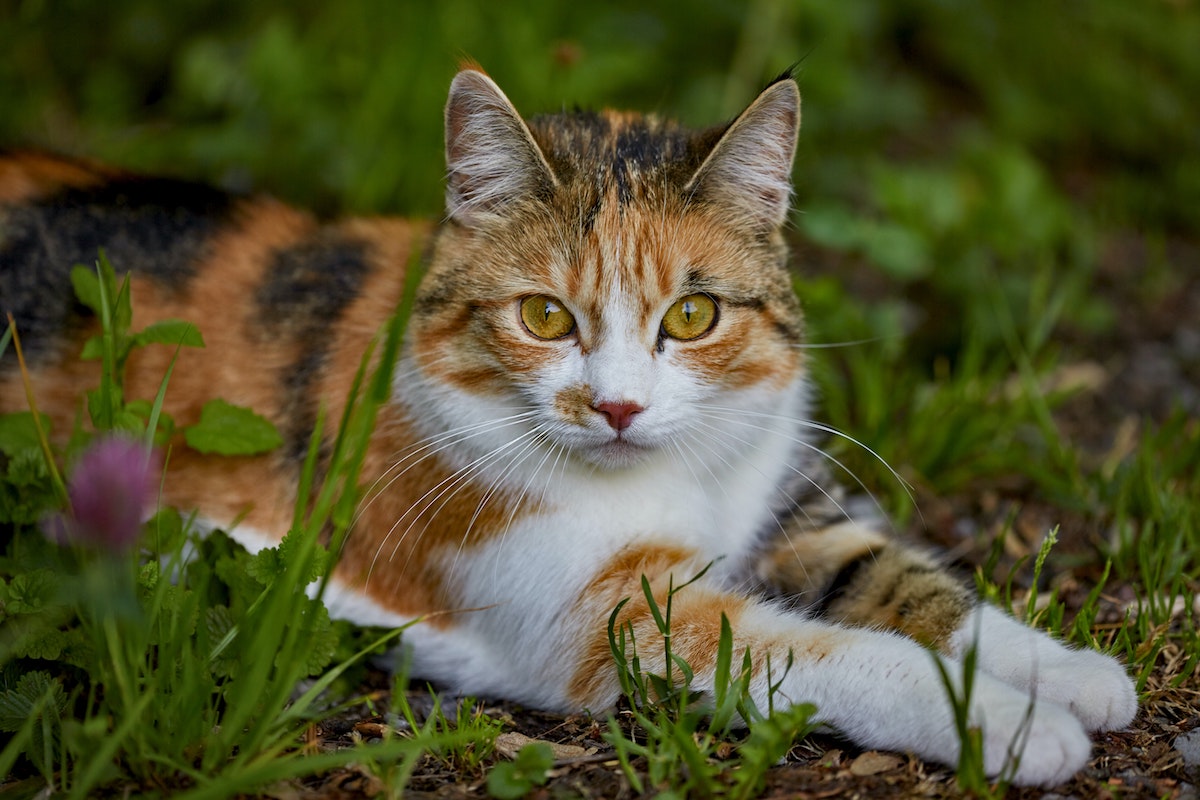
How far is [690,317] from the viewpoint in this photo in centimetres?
253

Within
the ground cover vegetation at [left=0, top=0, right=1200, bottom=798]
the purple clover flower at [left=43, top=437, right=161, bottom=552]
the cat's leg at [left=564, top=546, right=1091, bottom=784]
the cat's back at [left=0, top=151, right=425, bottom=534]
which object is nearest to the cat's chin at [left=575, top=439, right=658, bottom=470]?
the cat's leg at [left=564, top=546, right=1091, bottom=784]

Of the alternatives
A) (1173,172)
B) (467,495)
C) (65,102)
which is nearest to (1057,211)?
(1173,172)

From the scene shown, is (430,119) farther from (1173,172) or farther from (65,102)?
(1173,172)

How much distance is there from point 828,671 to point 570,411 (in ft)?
2.56

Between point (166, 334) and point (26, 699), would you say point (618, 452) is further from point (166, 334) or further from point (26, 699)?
point (26, 699)

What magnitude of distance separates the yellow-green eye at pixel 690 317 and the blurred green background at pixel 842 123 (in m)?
1.18

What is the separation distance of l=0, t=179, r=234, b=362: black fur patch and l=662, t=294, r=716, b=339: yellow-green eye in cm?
141

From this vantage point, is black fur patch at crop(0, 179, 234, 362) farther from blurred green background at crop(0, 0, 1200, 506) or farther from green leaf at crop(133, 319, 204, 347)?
blurred green background at crop(0, 0, 1200, 506)

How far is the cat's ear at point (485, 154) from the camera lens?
8.19 feet

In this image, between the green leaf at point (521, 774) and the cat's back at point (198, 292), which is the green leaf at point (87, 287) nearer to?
the cat's back at point (198, 292)

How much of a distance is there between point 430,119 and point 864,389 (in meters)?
2.17

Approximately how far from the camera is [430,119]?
4621 millimetres

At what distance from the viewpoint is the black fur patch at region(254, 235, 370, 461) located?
2.85 metres

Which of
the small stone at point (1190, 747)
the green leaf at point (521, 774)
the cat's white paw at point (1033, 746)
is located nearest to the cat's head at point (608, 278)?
the green leaf at point (521, 774)
